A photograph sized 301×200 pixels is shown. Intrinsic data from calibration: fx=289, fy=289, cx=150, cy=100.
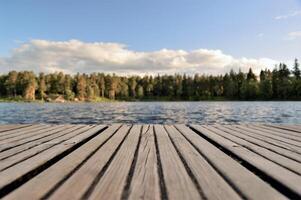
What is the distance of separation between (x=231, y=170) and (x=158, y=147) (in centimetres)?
173

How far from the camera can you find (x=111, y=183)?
2.64 m

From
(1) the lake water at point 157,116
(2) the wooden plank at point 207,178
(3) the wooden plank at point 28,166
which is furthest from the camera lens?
(1) the lake water at point 157,116

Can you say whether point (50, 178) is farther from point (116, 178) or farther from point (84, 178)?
point (116, 178)

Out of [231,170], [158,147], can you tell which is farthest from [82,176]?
[158,147]

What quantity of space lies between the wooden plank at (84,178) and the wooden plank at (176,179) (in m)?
0.71

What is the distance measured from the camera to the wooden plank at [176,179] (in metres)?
2.36

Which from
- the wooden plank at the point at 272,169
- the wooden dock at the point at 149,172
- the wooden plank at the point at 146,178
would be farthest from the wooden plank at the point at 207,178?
the wooden plank at the point at 272,169

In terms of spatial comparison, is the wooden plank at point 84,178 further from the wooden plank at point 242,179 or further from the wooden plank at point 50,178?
the wooden plank at point 242,179

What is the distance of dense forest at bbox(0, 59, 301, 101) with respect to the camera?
12025cm

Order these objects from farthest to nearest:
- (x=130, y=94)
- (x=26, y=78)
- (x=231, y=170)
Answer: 1. (x=130, y=94)
2. (x=26, y=78)
3. (x=231, y=170)

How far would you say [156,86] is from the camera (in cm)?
16400

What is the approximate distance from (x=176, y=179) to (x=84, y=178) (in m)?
0.90

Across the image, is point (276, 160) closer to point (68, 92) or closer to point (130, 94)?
point (68, 92)

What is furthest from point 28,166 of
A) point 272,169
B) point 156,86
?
point 156,86
